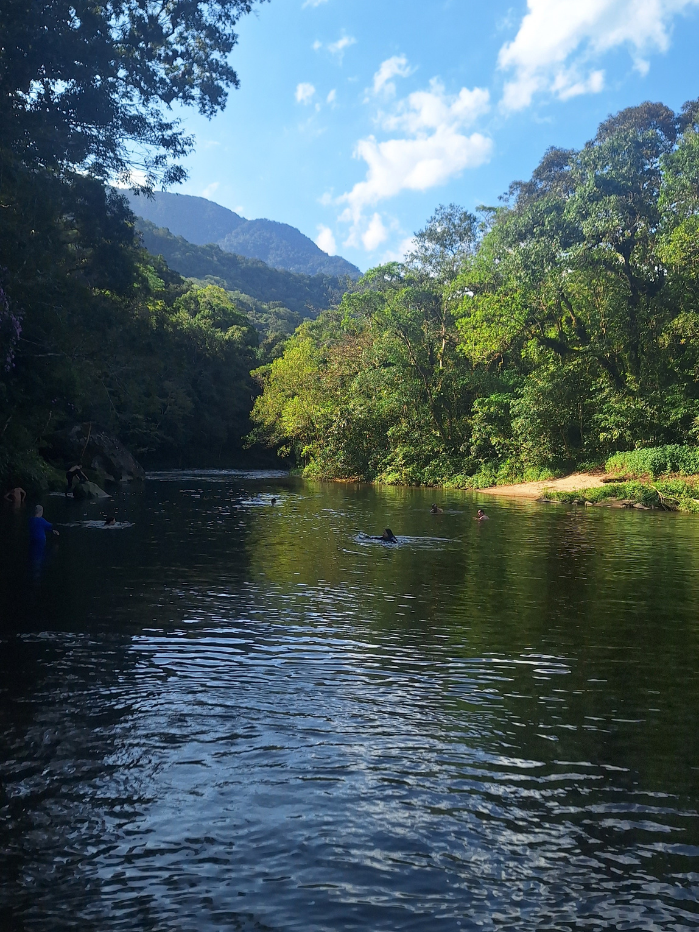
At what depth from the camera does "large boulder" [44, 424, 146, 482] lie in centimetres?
4622

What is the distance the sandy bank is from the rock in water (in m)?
24.3

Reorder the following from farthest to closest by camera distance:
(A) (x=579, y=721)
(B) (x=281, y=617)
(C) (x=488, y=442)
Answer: (C) (x=488, y=442) → (B) (x=281, y=617) → (A) (x=579, y=721)

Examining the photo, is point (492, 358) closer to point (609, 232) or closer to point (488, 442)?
point (488, 442)

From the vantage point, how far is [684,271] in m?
46.4

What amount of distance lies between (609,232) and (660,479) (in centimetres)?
1660

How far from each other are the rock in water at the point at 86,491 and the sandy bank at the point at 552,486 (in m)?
24.3

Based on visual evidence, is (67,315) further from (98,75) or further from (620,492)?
(620,492)

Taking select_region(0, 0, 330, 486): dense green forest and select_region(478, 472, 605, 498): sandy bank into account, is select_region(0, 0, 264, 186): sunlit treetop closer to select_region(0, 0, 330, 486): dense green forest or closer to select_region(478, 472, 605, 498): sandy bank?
select_region(0, 0, 330, 486): dense green forest

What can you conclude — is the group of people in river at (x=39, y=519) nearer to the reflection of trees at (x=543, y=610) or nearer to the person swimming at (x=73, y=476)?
the person swimming at (x=73, y=476)

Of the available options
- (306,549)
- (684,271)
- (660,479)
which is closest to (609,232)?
(684,271)

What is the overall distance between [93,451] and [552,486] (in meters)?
29.6

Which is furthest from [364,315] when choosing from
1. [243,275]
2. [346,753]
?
[243,275]

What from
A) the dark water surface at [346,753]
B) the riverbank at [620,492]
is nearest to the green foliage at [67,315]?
the dark water surface at [346,753]

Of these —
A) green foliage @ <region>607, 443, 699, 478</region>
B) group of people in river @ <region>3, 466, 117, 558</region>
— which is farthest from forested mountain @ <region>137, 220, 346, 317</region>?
group of people in river @ <region>3, 466, 117, 558</region>
